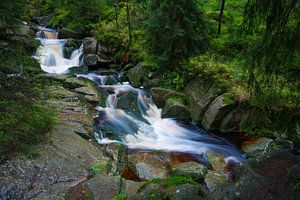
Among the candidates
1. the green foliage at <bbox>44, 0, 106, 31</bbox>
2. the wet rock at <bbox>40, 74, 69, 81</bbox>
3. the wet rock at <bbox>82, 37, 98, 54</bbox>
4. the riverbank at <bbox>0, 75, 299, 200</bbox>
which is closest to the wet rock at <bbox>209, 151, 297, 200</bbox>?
the riverbank at <bbox>0, 75, 299, 200</bbox>

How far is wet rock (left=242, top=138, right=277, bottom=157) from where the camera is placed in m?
9.19

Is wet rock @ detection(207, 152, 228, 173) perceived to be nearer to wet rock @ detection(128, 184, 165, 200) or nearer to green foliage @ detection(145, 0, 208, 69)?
wet rock @ detection(128, 184, 165, 200)

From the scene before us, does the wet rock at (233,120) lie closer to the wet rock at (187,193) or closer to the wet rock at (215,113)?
the wet rock at (215,113)

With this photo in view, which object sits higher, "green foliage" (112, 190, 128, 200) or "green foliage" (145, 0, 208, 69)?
"green foliage" (145, 0, 208, 69)

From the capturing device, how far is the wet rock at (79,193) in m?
5.66

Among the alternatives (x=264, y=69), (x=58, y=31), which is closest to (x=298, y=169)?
(x=264, y=69)

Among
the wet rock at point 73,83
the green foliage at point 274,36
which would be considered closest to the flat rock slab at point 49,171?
the green foliage at point 274,36

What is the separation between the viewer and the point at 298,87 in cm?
437

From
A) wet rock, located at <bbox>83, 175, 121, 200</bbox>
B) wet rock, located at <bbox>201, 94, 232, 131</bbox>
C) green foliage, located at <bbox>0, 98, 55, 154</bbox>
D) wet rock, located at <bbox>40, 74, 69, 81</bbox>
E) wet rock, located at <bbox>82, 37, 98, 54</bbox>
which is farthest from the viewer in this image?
wet rock, located at <bbox>82, 37, 98, 54</bbox>

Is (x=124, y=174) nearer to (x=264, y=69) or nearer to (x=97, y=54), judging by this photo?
(x=264, y=69)

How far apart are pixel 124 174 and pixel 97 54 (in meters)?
10.4

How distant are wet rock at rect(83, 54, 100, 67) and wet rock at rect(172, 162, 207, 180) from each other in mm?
9451

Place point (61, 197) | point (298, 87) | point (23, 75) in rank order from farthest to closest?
point (23, 75)
point (61, 197)
point (298, 87)

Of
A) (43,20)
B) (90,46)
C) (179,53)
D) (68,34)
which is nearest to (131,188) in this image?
(179,53)
